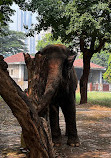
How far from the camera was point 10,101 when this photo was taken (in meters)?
3.71

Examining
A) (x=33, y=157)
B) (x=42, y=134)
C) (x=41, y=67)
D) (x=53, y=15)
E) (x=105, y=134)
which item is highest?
(x=53, y=15)

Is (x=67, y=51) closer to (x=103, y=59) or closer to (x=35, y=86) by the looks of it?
(x=35, y=86)

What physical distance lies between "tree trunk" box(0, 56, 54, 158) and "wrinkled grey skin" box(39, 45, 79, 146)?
0.73 m

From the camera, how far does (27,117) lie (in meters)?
3.84

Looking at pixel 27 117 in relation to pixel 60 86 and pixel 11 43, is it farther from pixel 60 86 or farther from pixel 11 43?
pixel 11 43

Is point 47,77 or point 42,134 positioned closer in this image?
point 42,134

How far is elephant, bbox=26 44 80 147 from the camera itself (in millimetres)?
5028

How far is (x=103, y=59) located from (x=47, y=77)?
199ft

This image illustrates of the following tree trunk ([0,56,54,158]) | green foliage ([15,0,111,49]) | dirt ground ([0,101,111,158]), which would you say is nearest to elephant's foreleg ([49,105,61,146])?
dirt ground ([0,101,111,158])

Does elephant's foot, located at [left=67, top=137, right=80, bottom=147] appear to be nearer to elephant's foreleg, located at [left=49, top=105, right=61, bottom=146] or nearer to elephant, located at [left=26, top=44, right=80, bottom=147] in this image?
elephant, located at [left=26, top=44, right=80, bottom=147]

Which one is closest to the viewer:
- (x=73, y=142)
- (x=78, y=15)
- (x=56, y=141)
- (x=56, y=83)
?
(x=56, y=83)

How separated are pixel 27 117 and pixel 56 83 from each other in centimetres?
145

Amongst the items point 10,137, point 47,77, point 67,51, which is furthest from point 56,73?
point 10,137

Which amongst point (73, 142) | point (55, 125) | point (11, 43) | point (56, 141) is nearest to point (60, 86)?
point (55, 125)
